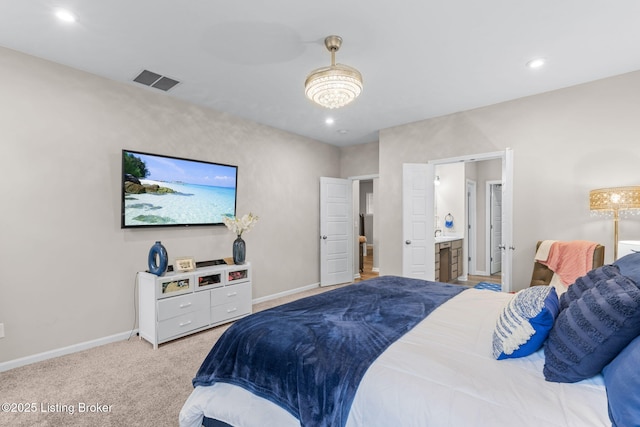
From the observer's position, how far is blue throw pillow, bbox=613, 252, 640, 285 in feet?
4.28

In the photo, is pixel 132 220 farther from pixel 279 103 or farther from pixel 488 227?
pixel 488 227

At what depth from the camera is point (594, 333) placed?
1.08m

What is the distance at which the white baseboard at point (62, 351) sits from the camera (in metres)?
2.59

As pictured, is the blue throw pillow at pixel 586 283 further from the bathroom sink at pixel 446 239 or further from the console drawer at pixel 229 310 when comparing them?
the bathroom sink at pixel 446 239

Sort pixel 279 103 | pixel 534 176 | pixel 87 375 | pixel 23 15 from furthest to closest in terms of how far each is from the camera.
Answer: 1. pixel 279 103
2. pixel 534 176
3. pixel 87 375
4. pixel 23 15

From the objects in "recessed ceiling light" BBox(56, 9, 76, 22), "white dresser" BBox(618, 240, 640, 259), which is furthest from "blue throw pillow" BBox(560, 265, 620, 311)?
"recessed ceiling light" BBox(56, 9, 76, 22)

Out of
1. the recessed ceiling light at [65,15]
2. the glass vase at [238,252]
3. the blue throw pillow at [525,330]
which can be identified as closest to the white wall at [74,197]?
the glass vase at [238,252]

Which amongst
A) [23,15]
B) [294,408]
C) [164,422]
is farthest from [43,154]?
[294,408]

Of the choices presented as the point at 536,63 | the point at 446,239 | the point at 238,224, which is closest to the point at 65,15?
the point at 238,224

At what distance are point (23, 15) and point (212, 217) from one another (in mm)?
2432

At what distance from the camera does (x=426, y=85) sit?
3.32 metres

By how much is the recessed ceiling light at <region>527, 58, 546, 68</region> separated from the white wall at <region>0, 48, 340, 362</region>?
3.59 metres

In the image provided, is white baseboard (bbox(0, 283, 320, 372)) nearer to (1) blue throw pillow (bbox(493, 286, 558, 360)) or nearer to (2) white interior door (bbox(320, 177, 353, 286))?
(2) white interior door (bbox(320, 177, 353, 286))

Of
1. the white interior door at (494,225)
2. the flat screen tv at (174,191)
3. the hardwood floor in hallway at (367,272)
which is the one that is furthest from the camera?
the hardwood floor in hallway at (367,272)
